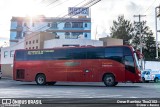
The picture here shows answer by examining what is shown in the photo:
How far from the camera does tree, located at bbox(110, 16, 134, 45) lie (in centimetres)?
8925

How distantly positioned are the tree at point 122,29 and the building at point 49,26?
1069cm

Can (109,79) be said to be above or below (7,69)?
above

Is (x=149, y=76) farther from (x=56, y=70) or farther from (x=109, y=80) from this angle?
(x=56, y=70)

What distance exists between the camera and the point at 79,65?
26938 millimetres

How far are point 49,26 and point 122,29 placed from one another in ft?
69.9

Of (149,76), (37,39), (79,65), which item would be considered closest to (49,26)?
(37,39)

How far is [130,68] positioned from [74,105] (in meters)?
19.3

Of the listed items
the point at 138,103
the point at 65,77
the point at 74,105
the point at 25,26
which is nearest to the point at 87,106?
the point at 74,105

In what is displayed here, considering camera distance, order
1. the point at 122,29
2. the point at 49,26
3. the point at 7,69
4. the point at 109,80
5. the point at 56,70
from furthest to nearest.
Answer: the point at 122,29 < the point at 49,26 < the point at 7,69 < the point at 56,70 < the point at 109,80

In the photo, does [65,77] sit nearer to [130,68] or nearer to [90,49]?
[90,49]

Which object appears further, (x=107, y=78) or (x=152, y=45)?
(x=152, y=45)

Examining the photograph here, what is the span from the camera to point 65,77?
2766 centimetres

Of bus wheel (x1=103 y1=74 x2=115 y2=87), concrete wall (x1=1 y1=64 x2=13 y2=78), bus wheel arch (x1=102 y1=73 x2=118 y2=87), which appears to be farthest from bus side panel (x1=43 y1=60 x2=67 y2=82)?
concrete wall (x1=1 y1=64 x2=13 y2=78)

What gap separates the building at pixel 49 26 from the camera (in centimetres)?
8312
